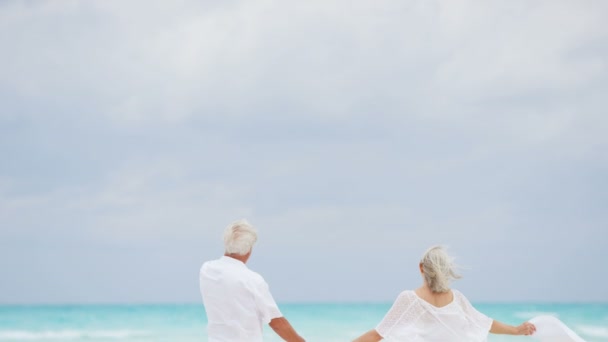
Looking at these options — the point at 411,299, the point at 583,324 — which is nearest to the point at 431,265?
the point at 411,299

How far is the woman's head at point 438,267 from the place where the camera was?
5.79 meters

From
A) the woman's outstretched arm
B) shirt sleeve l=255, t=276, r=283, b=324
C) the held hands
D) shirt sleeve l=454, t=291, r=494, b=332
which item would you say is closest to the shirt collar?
shirt sleeve l=255, t=276, r=283, b=324

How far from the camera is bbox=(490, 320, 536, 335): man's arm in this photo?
21.2 ft

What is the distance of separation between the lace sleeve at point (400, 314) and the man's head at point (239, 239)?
1206 mm

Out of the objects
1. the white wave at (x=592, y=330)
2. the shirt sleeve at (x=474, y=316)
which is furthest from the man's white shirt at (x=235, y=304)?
the white wave at (x=592, y=330)

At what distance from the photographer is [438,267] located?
5797mm

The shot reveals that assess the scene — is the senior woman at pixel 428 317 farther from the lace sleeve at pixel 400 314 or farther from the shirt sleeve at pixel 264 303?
the shirt sleeve at pixel 264 303

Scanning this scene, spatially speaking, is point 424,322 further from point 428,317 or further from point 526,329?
point 526,329

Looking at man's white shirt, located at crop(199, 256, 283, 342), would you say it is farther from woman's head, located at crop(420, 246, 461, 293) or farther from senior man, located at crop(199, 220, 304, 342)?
woman's head, located at crop(420, 246, 461, 293)

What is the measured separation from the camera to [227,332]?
5.36 m

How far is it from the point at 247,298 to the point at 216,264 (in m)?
0.30

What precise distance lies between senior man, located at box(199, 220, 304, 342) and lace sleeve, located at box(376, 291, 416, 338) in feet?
3.29

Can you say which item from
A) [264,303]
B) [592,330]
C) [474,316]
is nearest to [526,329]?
[474,316]

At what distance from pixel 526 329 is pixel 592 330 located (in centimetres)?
1667
